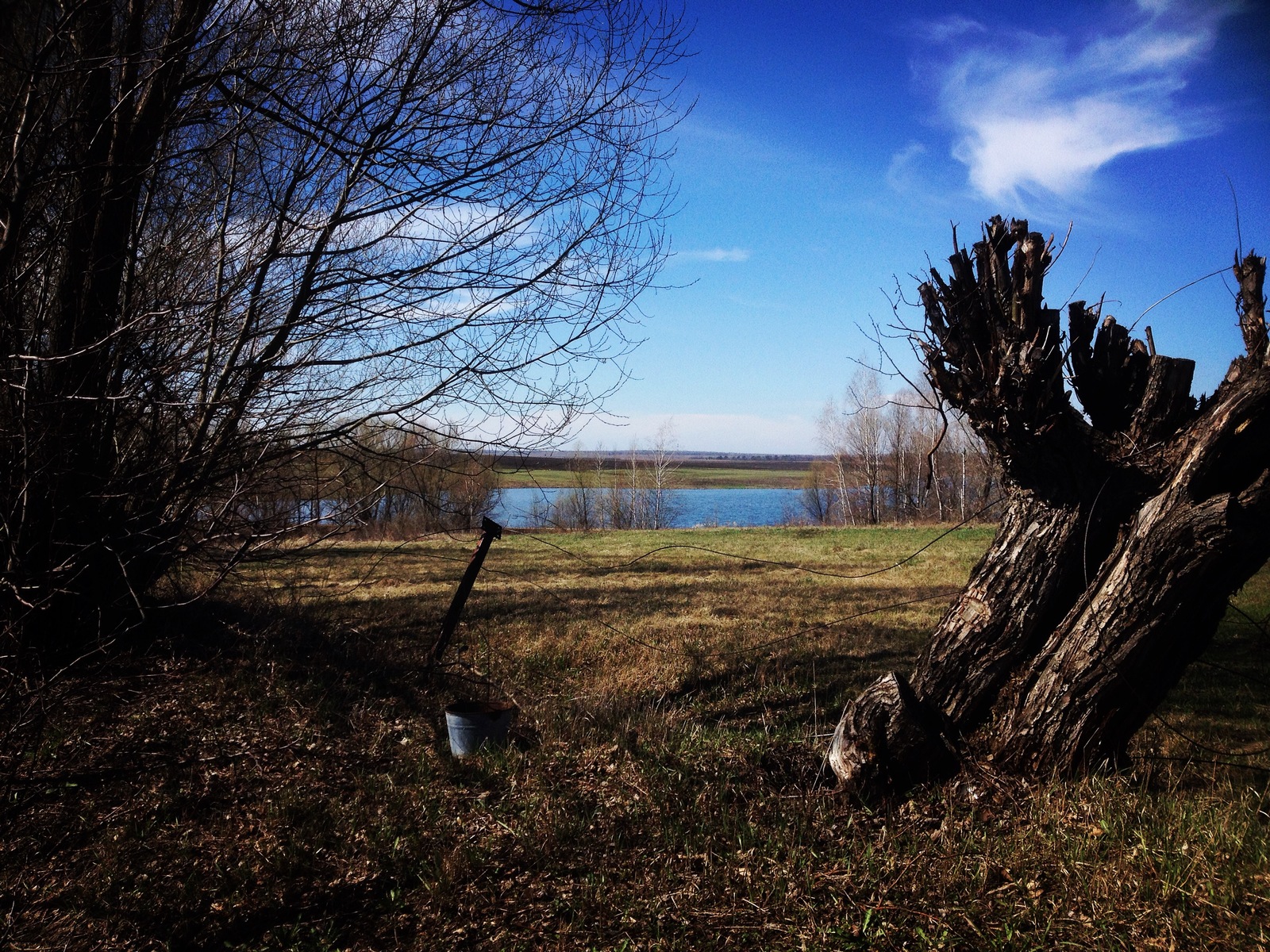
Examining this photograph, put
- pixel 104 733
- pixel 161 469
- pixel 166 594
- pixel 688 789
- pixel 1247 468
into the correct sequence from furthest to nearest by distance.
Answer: pixel 166 594
pixel 161 469
pixel 104 733
pixel 688 789
pixel 1247 468

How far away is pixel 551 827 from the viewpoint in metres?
3.56

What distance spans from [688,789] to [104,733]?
11.5ft

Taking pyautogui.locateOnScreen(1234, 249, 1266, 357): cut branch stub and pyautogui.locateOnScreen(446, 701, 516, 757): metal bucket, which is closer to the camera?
pyautogui.locateOnScreen(1234, 249, 1266, 357): cut branch stub

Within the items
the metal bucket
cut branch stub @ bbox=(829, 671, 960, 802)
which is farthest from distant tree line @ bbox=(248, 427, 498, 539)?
cut branch stub @ bbox=(829, 671, 960, 802)

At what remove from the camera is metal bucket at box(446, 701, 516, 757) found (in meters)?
4.55

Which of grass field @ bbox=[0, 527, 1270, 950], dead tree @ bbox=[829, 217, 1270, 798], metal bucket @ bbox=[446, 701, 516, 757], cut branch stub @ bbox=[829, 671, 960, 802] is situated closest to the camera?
grass field @ bbox=[0, 527, 1270, 950]

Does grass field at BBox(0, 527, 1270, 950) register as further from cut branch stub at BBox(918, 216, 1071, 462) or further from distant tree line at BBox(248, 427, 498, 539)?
cut branch stub at BBox(918, 216, 1071, 462)

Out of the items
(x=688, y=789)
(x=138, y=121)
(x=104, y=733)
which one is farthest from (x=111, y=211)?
(x=688, y=789)

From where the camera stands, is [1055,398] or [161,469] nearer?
[1055,398]

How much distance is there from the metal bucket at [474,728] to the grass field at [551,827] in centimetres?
13

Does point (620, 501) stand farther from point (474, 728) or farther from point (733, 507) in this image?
point (474, 728)

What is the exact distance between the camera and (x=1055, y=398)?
3986 millimetres

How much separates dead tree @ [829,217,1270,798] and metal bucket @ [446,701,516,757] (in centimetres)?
196

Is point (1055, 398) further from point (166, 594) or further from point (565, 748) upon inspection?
point (166, 594)
